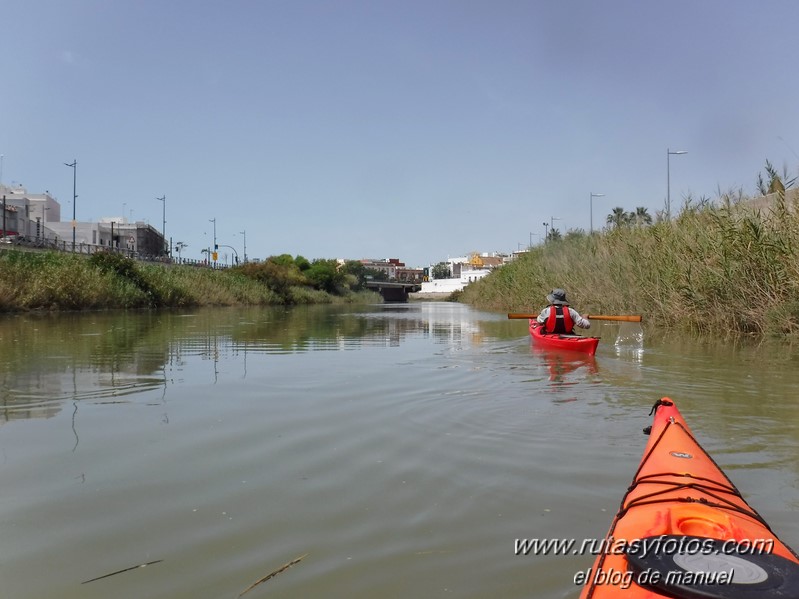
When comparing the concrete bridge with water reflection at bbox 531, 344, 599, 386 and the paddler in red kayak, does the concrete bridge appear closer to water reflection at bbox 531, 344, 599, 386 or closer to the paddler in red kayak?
the paddler in red kayak

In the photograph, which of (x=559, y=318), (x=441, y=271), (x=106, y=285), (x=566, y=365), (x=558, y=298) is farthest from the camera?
(x=441, y=271)

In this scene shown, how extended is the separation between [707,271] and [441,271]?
482ft

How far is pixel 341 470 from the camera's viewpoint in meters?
4.42

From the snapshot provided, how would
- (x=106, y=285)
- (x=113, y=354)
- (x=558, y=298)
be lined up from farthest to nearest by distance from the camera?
(x=106, y=285), (x=558, y=298), (x=113, y=354)

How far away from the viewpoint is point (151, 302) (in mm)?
36031

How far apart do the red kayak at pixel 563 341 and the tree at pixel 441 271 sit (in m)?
142

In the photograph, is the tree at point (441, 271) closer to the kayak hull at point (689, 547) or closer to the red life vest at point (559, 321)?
the red life vest at point (559, 321)

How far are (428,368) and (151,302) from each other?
29.9m

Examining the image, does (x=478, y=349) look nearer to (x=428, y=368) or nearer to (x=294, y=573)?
(x=428, y=368)

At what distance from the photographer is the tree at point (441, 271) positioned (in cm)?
15750

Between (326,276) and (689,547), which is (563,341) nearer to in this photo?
(689,547)

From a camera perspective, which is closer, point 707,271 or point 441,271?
point 707,271

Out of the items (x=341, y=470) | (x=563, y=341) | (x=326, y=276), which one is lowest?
(x=341, y=470)

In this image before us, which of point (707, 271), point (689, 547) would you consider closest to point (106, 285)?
point (707, 271)
